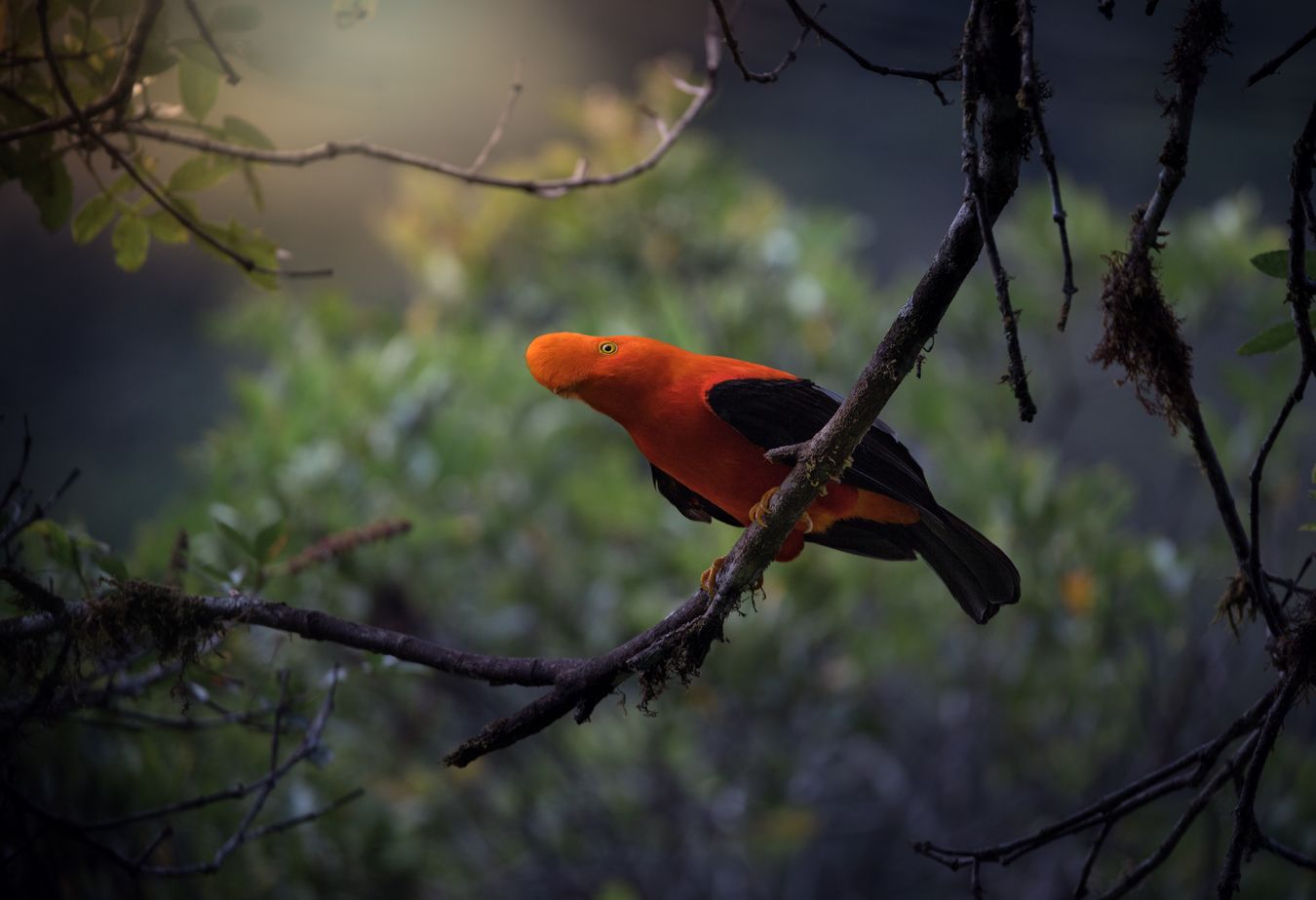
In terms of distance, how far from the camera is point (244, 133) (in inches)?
71.7

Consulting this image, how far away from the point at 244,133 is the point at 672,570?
2519 millimetres

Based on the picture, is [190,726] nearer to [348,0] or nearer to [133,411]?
[348,0]

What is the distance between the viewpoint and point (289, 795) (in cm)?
310

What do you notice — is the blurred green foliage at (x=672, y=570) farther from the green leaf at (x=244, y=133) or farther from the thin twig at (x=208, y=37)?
the thin twig at (x=208, y=37)

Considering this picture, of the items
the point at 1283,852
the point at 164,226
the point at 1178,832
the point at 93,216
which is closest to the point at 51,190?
the point at 93,216

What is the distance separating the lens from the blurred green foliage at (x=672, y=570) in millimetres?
3600

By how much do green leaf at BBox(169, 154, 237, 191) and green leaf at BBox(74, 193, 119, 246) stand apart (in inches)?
4.3

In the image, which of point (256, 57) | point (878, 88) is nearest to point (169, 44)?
point (256, 57)

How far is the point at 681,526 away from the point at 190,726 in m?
2.26

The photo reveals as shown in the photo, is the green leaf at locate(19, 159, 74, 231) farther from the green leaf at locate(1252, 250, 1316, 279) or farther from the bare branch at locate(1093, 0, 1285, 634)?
the green leaf at locate(1252, 250, 1316, 279)

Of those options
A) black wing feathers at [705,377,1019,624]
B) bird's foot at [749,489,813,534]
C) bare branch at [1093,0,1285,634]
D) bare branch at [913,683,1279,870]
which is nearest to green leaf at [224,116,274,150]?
black wing feathers at [705,377,1019,624]

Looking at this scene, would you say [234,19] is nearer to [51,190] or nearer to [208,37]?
[208,37]

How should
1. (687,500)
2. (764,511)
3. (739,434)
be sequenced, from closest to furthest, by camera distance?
(764,511) < (739,434) < (687,500)

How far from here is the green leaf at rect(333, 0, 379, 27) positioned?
1851mm
